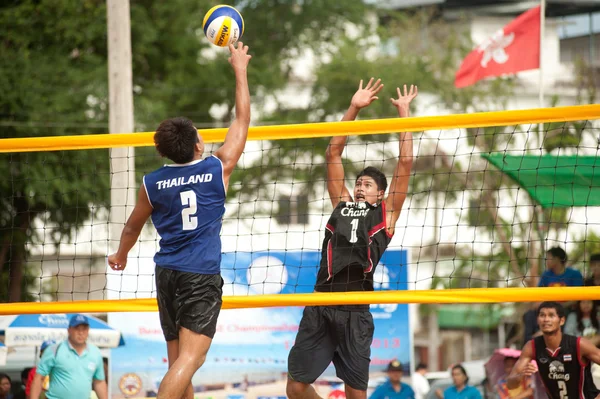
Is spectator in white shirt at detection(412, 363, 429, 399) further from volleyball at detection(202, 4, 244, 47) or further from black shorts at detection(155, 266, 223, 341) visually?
volleyball at detection(202, 4, 244, 47)

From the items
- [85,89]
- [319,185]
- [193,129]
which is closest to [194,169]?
[193,129]

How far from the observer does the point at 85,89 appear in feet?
58.9

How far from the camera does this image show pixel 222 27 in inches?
240

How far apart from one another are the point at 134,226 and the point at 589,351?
14.5ft

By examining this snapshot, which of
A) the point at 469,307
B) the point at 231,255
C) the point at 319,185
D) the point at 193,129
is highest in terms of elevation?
the point at 319,185

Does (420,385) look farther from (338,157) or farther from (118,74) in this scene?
(118,74)

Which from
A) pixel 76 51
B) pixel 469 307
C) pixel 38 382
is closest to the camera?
pixel 38 382

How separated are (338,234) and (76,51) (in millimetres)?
14995

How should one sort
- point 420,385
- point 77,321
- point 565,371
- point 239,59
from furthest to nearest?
point 420,385 → point 77,321 → point 565,371 → point 239,59

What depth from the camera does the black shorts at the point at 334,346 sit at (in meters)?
6.21

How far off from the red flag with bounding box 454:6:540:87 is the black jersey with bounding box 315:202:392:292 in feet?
27.5

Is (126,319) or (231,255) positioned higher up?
(231,255)

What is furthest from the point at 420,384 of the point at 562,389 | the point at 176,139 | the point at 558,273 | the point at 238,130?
the point at 176,139

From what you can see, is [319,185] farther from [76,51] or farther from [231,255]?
[231,255]
